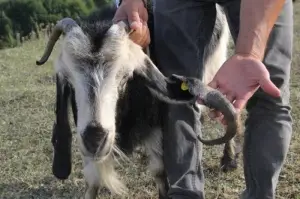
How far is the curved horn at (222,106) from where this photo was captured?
2529 mm

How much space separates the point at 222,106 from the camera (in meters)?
2.54

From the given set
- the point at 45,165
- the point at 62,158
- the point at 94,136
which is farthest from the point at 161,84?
the point at 45,165

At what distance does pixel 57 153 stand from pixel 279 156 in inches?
53.3

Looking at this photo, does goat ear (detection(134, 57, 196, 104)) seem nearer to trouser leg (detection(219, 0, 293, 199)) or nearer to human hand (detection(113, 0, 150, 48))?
human hand (detection(113, 0, 150, 48))

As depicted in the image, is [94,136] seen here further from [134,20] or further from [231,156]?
[231,156]

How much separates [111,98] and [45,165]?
194 centimetres

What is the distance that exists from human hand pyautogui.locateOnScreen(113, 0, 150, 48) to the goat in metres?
0.05

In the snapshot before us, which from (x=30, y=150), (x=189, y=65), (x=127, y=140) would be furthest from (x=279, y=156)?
(x=30, y=150)

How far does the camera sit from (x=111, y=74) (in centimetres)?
296

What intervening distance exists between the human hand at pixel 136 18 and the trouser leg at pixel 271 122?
0.69 m

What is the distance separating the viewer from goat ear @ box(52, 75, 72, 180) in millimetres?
3381

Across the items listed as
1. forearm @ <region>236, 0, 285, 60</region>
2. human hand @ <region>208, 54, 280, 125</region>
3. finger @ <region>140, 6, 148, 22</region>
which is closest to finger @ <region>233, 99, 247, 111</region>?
→ human hand @ <region>208, 54, 280, 125</region>

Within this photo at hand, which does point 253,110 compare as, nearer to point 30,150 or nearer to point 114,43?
point 114,43

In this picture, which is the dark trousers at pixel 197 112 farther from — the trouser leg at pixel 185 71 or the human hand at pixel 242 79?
the human hand at pixel 242 79
